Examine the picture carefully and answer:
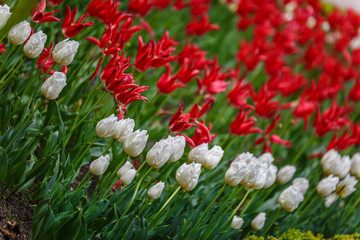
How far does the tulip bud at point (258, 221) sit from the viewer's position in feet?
8.57

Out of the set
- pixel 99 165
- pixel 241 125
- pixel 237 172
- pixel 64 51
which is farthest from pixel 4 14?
pixel 241 125

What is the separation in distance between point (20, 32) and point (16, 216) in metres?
0.91

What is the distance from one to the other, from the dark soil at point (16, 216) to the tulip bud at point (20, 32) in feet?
2.53

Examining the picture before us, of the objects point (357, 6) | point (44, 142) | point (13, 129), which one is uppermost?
point (13, 129)

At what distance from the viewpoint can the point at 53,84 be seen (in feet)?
7.23

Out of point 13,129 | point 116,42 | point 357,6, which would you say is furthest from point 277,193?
point 357,6

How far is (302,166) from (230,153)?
0.65 m

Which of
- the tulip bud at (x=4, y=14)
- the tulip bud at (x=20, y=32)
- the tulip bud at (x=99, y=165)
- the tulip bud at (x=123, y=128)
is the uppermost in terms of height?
the tulip bud at (x=4, y=14)

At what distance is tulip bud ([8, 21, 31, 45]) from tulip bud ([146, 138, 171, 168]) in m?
0.82

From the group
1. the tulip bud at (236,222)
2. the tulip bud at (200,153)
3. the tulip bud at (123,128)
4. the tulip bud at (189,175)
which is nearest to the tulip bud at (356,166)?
the tulip bud at (236,222)

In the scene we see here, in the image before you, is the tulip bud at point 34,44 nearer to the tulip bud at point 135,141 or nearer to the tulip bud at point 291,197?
the tulip bud at point 135,141

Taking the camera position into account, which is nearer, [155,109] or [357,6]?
[155,109]

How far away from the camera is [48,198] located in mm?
2133

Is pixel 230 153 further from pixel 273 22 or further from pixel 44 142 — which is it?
pixel 273 22
